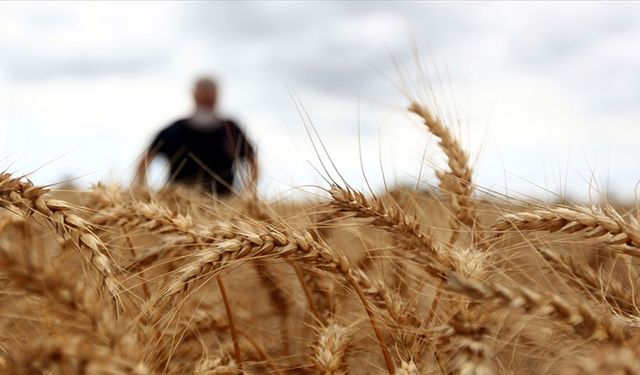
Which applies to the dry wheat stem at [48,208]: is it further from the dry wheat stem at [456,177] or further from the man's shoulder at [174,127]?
the man's shoulder at [174,127]

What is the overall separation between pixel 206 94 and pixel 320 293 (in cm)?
428

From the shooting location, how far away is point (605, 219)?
1.54 m

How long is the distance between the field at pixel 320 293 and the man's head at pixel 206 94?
3575 millimetres

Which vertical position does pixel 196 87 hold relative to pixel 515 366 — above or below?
above

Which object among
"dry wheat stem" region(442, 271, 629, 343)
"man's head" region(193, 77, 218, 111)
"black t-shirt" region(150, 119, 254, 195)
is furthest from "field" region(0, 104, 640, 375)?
"man's head" region(193, 77, 218, 111)

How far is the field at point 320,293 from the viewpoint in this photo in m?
1.00

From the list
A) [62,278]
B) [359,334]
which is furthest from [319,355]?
[62,278]

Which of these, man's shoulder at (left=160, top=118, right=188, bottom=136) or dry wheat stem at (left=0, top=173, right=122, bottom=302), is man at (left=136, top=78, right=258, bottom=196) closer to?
man's shoulder at (left=160, top=118, right=188, bottom=136)

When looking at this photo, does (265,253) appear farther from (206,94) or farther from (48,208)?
(206,94)

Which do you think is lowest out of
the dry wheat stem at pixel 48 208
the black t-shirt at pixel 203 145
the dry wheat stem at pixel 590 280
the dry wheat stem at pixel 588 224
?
the black t-shirt at pixel 203 145

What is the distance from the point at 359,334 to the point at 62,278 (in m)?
1.22

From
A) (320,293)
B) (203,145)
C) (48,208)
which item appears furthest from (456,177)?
(203,145)

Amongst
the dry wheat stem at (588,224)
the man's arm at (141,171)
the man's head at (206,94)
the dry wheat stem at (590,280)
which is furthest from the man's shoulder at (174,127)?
the dry wheat stem at (588,224)

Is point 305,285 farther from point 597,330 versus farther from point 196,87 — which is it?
point 196,87
